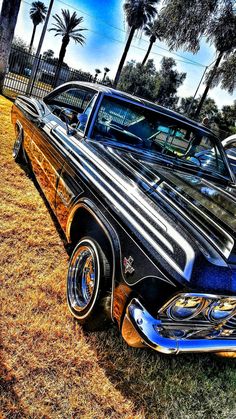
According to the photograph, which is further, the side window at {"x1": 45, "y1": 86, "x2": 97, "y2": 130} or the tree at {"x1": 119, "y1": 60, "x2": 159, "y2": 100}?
the tree at {"x1": 119, "y1": 60, "x2": 159, "y2": 100}

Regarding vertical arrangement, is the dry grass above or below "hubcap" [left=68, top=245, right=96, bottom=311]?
below

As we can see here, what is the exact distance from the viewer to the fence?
41.5 ft

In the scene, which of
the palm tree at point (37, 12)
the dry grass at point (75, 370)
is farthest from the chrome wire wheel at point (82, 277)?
the palm tree at point (37, 12)

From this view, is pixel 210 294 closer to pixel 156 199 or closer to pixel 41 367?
pixel 156 199

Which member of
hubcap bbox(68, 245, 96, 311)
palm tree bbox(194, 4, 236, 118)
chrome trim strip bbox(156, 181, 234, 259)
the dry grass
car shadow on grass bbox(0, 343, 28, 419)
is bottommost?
car shadow on grass bbox(0, 343, 28, 419)

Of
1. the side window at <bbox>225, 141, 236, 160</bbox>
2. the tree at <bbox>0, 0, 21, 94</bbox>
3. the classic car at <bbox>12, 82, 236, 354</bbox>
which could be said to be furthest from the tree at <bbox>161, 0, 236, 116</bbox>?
the classic car at <bbox>12, 82, 236, 354</bbox>

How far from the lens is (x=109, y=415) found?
1.72m

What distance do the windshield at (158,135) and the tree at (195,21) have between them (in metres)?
13.9

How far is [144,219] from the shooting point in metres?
1.76

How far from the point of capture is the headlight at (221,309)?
63.4 inches

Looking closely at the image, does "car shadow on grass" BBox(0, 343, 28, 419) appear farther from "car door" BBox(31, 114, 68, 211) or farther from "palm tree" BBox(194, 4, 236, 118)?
"palm tree" BBox(194, 4, 236, 118)

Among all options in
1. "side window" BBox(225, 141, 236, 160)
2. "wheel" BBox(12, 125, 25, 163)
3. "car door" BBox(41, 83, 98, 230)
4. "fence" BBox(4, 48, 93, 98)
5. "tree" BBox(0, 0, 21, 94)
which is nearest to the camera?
"car door" BBox(41, 83, 98, 230)

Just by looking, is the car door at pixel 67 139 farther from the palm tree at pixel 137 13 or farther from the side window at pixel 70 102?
the palm tree at pixel 137 13

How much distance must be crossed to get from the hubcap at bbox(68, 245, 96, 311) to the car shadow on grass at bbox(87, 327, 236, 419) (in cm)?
26
